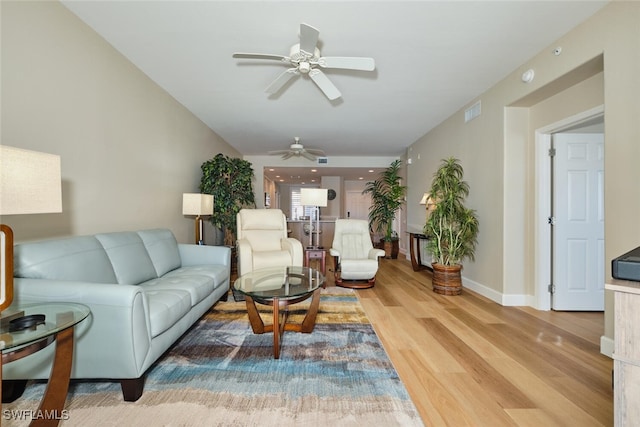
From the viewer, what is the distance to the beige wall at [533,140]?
6.33 feet

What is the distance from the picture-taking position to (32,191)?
1.18 m

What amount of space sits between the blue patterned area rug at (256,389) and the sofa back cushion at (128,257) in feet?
2.10

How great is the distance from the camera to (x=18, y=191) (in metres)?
1.13

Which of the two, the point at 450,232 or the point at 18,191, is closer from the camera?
the point at 18,191

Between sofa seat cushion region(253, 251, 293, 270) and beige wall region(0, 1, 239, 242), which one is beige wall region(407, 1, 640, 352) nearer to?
sofa seat cushion region(253, 251, 293, 270)

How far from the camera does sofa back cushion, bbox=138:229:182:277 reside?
2635 millimetres

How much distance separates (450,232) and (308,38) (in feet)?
9.54

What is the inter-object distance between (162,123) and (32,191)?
8.62 ft

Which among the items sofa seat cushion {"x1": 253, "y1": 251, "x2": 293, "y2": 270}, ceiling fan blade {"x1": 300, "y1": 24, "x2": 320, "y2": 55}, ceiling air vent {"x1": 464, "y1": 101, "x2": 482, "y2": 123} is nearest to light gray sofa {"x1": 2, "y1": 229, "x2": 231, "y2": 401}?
sofa seat cushion {"x1": 253, "y1": 251, "x2": 293, "y2": 270}

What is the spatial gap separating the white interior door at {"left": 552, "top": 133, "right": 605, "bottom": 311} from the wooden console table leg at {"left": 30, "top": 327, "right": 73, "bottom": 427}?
4096mm

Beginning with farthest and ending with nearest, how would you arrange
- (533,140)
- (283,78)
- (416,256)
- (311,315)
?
1. (416,256)
2. (533,140)
3. (283,78)
4. (311,315)

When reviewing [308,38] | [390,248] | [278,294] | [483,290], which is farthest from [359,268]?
[390,248]

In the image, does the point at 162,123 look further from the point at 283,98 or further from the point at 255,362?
the point at 255,362

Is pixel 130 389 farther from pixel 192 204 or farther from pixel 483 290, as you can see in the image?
pixel 483 290
